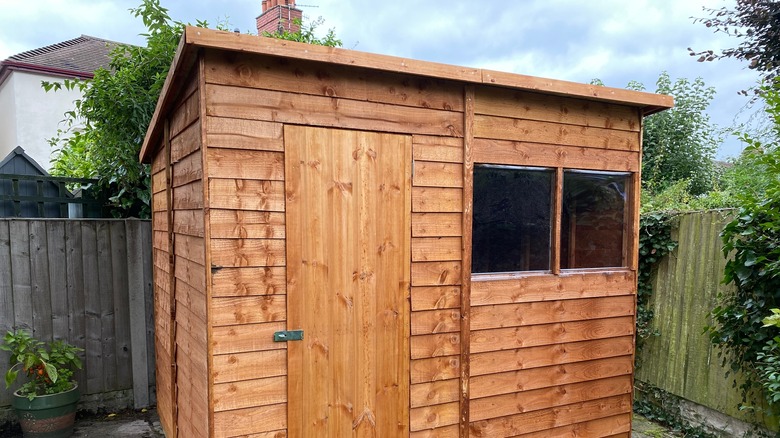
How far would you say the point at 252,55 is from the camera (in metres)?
2.24

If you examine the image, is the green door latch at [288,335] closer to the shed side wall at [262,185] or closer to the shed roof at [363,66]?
the shed side wall at [262,185]

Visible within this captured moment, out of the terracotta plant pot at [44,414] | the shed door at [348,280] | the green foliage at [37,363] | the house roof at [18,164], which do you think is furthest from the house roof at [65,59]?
the shed door at [348,280]

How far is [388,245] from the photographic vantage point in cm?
260

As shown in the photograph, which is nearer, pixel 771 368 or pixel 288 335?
pixel 288 335

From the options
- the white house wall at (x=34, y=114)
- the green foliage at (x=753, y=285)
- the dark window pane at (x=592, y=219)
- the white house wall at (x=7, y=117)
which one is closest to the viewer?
the green foliage at (x=753, y=285)

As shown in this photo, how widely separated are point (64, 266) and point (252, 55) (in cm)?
273

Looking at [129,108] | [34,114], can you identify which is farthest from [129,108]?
[34,114]

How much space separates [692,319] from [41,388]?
499cm

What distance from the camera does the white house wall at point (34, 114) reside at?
10789mm

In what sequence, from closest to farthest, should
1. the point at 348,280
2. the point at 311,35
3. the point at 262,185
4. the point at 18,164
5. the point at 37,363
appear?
the point at 262,185
the point at 348,280
the point at 37,363
the point at 18,164
the point at 311,35

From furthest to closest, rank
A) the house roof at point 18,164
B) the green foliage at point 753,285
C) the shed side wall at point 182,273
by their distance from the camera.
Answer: the house roof at point 18,164 → the green foliage at point 753,285 → the shed side wall at point 182,273

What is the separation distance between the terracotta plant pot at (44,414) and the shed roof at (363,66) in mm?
1975

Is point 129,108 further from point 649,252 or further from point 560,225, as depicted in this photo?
point 649,252

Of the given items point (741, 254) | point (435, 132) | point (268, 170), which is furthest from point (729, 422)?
point (268, 170)
